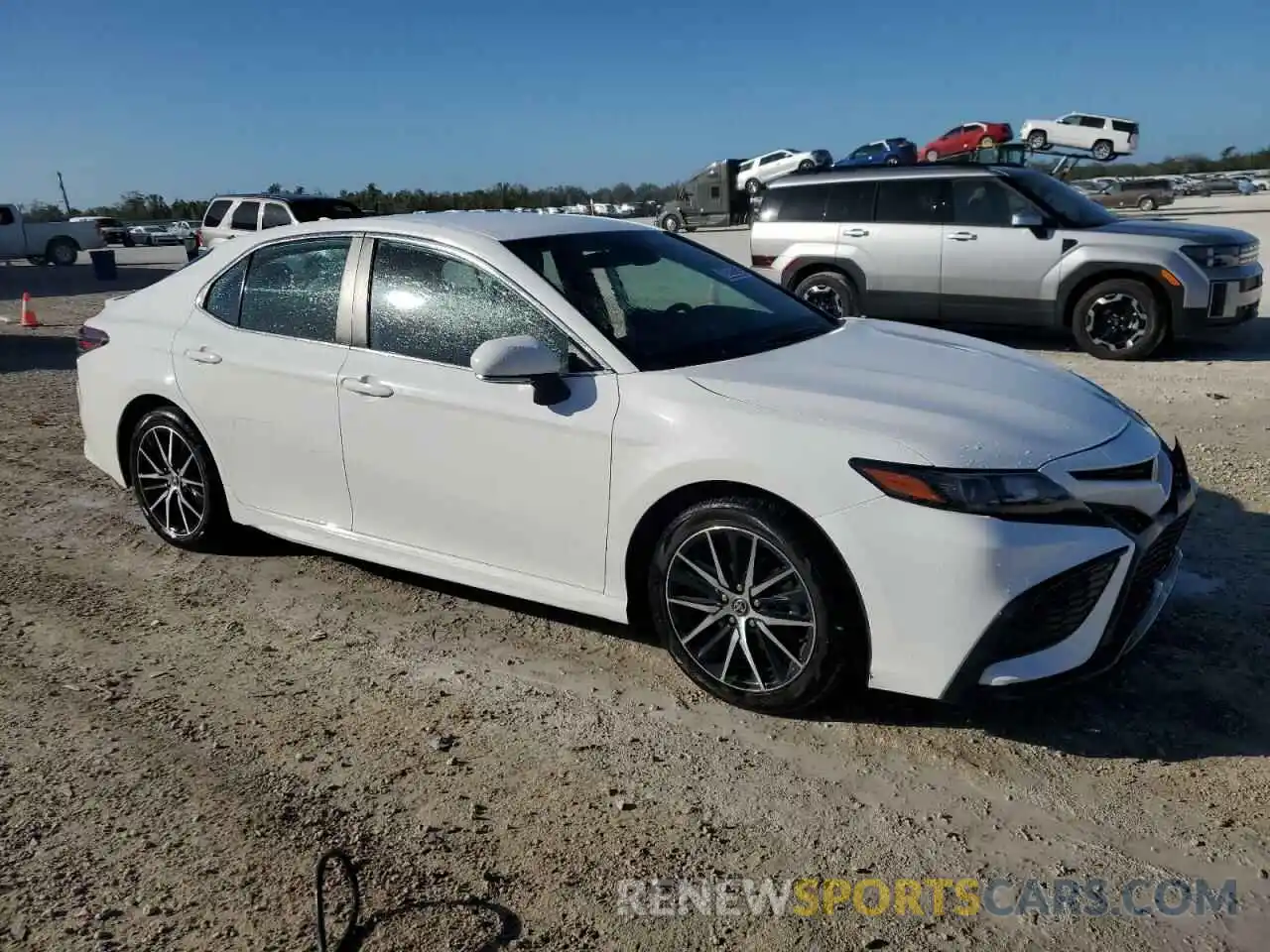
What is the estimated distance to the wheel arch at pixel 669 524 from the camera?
128 inches

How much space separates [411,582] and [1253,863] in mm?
3394

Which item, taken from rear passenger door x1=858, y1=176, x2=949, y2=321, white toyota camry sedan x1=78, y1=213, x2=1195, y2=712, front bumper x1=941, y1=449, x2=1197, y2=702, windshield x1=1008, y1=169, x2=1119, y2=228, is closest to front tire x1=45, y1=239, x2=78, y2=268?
rear passenger door x1=858, y1=176, x2=949, y2=321

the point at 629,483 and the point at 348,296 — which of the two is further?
the point at 348,296

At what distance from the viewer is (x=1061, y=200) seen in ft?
33.8

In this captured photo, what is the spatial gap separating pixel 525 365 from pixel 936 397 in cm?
139

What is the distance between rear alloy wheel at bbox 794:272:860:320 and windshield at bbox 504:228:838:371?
21.4ft

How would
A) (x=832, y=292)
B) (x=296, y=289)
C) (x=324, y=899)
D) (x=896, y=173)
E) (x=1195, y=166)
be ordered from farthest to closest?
(x=1195, y=166) < (x=832, y=292) < (x=896, y=173) < (x=296, y=289) < (x=324, y=899)

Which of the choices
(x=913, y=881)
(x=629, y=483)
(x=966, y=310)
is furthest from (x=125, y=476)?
(x=966, y=310)

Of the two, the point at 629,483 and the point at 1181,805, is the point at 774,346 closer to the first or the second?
the point at 629,483

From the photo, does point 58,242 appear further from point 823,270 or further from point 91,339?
point 91,339

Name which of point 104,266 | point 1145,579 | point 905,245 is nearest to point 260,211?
point 104,266

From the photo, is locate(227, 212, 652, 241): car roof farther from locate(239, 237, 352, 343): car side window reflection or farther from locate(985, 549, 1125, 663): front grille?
locate(985, 549, 1125, 663): front grille

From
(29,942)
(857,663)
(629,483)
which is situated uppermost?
(629,483)

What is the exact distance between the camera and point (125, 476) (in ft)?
17.6
